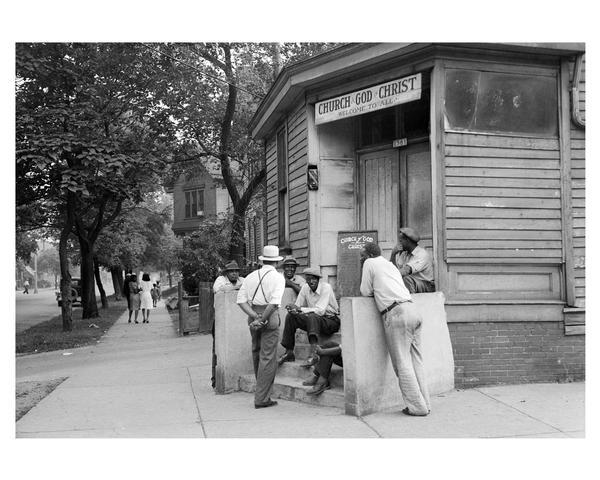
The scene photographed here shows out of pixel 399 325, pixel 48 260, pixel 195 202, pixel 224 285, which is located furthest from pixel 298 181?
pixel 48 260

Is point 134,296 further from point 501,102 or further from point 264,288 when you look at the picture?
point 501,102

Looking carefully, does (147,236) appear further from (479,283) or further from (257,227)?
(479,283)

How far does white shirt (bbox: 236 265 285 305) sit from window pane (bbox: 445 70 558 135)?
3.16 m

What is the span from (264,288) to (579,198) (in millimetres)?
4543

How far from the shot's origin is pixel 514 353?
326 inches

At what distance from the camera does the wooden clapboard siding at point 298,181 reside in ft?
34.7

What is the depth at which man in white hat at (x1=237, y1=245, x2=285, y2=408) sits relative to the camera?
750 cm

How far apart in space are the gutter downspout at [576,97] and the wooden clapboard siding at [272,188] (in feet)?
20.5

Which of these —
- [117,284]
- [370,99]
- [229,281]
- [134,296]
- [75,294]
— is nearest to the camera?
[370,99]

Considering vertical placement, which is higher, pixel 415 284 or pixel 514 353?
pixel 415 284

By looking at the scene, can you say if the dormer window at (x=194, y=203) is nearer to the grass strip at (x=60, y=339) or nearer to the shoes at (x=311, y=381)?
the grass strip at (x=60, y=339)

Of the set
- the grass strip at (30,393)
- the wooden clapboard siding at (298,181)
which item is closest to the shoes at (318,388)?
the wooden clapboard siding at (298,181)

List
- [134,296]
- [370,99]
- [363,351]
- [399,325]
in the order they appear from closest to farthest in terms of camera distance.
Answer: [399,325] < [363,351] < [370,99] < [134,296]

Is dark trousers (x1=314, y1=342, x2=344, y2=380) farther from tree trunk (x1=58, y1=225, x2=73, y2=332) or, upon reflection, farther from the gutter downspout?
tree trunk (x1=58, y1=225, x2=73, y2=332)
